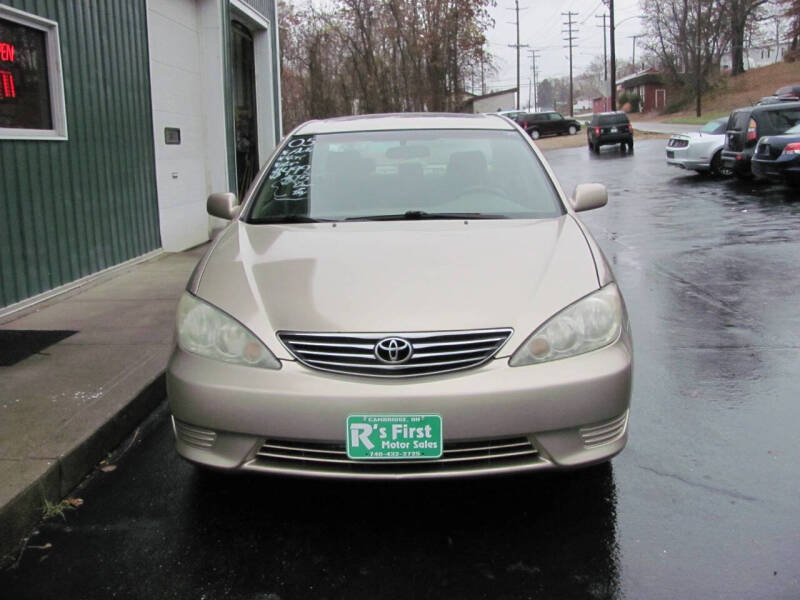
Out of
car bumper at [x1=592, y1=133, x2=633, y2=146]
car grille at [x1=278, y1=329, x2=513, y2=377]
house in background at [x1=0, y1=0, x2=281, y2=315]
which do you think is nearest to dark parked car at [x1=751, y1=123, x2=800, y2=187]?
house in background at [x1=0, y1=0, x2=281, y2=315]

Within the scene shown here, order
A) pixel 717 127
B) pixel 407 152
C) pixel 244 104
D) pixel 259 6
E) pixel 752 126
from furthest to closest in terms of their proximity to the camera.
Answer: pixel 717 127 < pixel 752 126 < pixel 244 104 < pixel 259 6 < pixel 407 152

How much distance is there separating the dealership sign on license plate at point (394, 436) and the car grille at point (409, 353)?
17cm

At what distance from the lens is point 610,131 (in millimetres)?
31859

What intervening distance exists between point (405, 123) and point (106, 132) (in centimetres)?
447

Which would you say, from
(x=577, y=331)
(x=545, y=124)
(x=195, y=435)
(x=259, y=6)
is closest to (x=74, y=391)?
(x=195, y=435)

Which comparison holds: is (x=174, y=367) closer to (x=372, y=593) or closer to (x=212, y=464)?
(x=212, y=464)

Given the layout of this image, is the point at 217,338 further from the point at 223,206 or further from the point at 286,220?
the point at 223,206

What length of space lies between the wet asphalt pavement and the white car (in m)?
16.1

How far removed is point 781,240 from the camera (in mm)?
10094

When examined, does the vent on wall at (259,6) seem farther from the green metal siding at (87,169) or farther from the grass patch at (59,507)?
the grass patch at (59,507)

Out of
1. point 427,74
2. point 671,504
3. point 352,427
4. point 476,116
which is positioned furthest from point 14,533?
point 427,74

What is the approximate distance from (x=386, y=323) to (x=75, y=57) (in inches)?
235

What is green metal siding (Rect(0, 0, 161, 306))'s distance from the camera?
6.32 m

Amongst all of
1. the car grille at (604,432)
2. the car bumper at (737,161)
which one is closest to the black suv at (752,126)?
the car bumper at (737,161)
